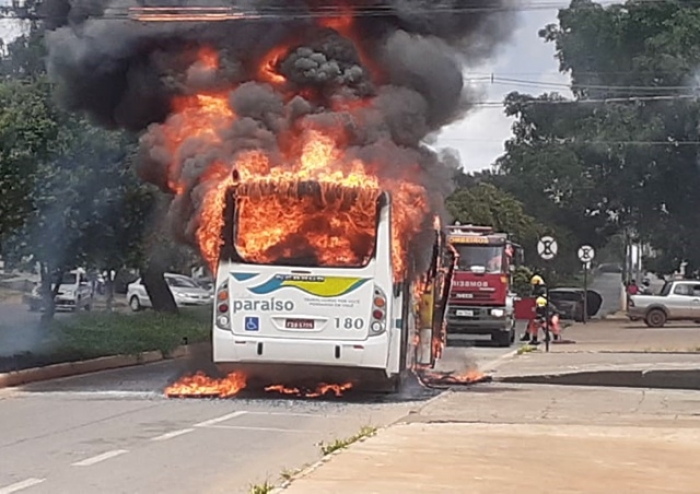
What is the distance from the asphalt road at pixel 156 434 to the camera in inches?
432

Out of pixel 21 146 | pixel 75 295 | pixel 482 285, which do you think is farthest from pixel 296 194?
pixel 75 295

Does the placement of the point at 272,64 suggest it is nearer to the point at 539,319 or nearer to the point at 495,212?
the point at 539,319

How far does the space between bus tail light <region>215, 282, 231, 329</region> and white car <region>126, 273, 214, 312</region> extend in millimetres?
30036

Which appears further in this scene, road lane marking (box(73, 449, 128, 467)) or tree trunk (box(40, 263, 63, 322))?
tree trunk (box(40, 263, 63, 322))

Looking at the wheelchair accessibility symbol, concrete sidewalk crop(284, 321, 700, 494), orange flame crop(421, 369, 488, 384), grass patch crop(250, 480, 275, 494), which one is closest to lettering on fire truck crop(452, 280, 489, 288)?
orange flame crop(421, 369, 488, 384)

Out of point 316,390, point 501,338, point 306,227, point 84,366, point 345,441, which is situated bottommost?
point 345,441

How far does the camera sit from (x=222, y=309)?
1703 centimetres

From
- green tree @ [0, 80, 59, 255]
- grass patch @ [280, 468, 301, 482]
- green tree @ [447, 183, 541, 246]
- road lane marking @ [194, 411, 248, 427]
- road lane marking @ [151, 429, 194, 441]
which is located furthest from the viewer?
green tree @ [447, 183, 541, 246]

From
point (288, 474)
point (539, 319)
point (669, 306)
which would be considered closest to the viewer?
point (288, 474)

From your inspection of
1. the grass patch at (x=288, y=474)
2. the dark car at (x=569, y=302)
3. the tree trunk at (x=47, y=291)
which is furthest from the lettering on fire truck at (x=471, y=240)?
the grass patch at (x=288, y=474)

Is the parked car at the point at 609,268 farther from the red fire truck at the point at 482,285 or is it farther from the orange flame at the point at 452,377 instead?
the orange flame at the point at 452,377

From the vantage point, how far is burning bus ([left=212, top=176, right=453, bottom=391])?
16.8 m

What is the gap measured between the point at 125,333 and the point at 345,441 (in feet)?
48.5

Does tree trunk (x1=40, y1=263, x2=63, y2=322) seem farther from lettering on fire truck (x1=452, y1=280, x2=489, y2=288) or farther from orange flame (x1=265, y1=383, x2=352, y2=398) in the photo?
lettering on fire truck (x1=452, y1=280, x2=489, y2=288)
